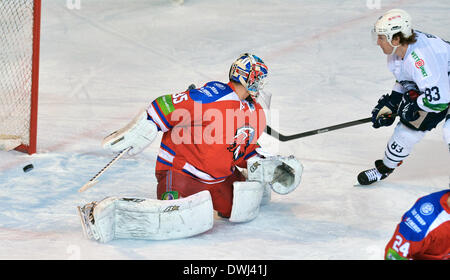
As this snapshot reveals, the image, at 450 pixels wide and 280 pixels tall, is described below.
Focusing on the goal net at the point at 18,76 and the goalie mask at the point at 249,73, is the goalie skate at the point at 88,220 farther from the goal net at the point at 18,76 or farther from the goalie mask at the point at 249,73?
the goal net at the point at 18,76

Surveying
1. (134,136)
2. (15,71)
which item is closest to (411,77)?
(134,136)

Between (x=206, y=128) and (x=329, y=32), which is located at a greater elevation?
(x=206, y=128)

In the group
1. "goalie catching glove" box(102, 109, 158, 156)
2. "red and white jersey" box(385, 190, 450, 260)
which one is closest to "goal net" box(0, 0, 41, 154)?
"goalie catching glove" box(102, 109, 158, 156)

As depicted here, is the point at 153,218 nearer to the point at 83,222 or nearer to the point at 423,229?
the point at 83,222

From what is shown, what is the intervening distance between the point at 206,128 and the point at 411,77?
1115mm

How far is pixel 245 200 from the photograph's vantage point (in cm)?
319

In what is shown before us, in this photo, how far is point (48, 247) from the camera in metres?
2.91

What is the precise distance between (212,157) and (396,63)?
1107 mm

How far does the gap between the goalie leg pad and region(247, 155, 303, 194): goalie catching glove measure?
0.37 meters

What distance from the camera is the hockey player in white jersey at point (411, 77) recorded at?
342 centimetres

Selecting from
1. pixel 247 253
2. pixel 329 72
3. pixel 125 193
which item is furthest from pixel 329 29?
pixel 247 253

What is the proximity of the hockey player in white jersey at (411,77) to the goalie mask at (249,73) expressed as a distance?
27.2 inches

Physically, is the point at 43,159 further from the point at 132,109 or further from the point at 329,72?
the point at 329,72

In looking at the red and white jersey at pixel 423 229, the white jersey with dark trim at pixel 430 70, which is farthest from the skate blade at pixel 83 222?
the white jersey with dark trim at pixel 430 70
